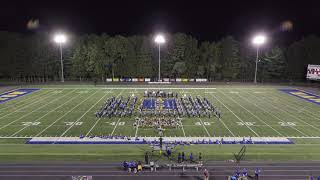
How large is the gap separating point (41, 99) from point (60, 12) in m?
50.3

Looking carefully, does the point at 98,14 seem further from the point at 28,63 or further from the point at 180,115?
the point at 180,115

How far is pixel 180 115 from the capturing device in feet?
107

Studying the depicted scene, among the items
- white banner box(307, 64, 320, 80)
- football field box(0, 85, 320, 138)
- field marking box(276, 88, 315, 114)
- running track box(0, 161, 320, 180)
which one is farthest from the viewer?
white banner box(307, 64, 320, 80)

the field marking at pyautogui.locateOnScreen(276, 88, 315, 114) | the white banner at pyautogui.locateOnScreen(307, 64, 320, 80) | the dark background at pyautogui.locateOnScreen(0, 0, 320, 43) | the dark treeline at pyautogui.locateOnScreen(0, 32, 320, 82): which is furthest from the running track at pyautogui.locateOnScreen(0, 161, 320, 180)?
the dark background at pyautogui.locateOnScreen(0, 0, 320, 43)

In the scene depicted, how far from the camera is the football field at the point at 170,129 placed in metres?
26.8

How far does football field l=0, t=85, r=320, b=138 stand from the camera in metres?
26.8

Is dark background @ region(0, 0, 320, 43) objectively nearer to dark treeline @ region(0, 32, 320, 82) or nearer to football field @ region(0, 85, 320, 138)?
dark treeline @ region(0, 32, 320, 82)

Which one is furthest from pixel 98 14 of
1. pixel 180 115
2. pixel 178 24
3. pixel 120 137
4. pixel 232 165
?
pixel 232 165

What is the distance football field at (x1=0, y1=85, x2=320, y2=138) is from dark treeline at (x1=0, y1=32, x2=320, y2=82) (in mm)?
19468

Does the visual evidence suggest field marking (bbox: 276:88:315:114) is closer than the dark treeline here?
Yes

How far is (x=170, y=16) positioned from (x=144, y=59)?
29772mm

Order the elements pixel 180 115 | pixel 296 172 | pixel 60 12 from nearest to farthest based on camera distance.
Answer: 1. pixel 296 172
2. pixel 180 115
3. pixel 60 12

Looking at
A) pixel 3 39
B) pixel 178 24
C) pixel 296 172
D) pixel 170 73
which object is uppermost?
pixel 178 24

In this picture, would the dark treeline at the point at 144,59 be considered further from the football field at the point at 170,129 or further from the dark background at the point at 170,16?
the football field at the point at 170,129
